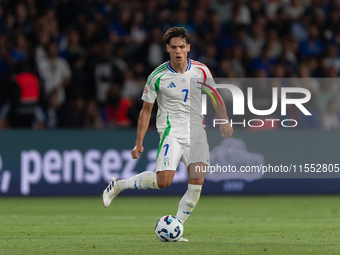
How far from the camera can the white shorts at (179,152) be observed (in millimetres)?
7543

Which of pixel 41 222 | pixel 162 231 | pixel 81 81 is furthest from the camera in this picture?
pixel 81 81

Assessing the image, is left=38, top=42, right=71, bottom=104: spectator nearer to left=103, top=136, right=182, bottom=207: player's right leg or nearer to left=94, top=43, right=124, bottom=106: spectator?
left=94, top=43, right=124, bottom=106: spectator

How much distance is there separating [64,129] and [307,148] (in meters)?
4.94

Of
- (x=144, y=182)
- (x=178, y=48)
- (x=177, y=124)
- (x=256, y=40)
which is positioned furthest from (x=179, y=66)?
(x=256, y=40)

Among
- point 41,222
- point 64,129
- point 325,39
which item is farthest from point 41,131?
point 325,39

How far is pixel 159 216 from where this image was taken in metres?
10.7

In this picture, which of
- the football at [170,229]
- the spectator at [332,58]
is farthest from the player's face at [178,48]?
the spectator at [332,58]

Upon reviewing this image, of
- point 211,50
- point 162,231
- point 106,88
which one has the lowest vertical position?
point 162,231

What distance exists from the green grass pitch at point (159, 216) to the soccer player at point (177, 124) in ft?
2.26

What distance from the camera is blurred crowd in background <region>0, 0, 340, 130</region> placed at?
13844 millimetres

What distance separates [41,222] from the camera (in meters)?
9.88

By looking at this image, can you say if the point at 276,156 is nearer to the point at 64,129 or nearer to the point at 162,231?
the point at 64,129

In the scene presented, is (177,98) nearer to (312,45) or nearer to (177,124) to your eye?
(177,124)

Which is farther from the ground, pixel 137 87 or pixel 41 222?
pixel 137 87
